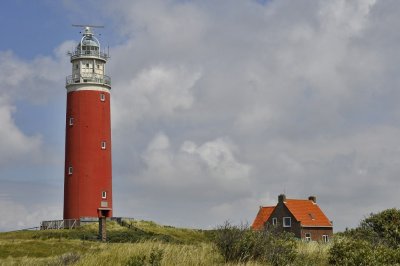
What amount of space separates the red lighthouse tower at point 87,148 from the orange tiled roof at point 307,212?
19.1m

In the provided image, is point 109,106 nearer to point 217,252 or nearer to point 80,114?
point 80,114

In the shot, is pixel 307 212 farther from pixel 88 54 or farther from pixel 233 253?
pixel 233 253

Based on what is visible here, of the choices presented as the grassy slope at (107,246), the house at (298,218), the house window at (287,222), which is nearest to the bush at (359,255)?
the grassy slope at (107,246)

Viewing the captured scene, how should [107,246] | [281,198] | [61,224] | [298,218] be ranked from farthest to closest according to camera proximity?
[281,198] → [298,218] → [61,224] → [107,246]

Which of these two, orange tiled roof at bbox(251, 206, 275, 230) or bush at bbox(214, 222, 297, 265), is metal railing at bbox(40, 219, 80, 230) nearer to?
orange tiled roof at bbox(251, 206, 275, 230)

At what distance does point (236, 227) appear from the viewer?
1709 centimetres

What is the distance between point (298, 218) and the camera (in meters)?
63.6

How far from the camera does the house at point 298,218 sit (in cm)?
6353

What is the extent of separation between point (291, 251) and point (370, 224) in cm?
2225

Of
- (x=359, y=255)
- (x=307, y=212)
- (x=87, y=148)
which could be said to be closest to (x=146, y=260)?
(x=359, y=255)

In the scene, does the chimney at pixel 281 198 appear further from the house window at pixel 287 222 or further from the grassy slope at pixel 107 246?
the grassy slope at pixel 107 246

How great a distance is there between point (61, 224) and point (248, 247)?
42621 millimetres

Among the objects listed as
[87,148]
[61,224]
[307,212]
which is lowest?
[61,224]

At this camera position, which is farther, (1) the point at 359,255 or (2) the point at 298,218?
(2) the point at 298,218
